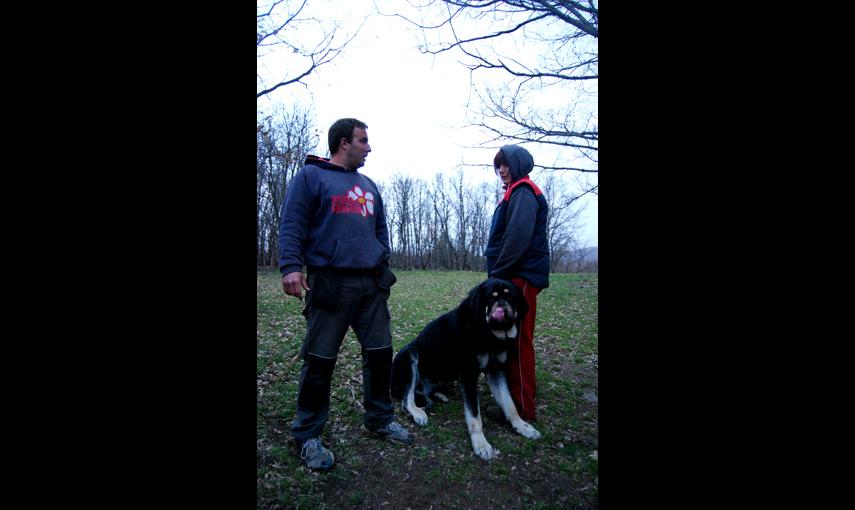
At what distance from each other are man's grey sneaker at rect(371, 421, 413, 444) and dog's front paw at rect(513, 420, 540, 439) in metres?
0.96

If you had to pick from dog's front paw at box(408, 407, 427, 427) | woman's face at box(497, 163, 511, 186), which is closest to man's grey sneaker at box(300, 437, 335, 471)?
dog's front paw at box(408, 407, 427, 427)

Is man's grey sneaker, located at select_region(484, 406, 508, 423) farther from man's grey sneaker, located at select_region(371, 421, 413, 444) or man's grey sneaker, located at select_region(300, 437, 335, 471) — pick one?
man's grey sneaker, located at select_region(300, 437, 335, 471)

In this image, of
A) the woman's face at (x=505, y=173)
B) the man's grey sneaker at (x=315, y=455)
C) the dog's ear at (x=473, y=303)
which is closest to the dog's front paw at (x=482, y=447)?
the dog's ear at (x=473, y=303)

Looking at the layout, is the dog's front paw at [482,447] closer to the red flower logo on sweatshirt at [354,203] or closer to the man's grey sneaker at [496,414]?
the man's grey sneaker at [496,414]

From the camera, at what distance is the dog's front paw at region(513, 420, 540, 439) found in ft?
10.3

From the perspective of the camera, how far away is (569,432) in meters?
3.30

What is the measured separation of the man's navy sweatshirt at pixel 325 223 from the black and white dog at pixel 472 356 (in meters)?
1.05

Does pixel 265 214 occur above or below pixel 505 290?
above
